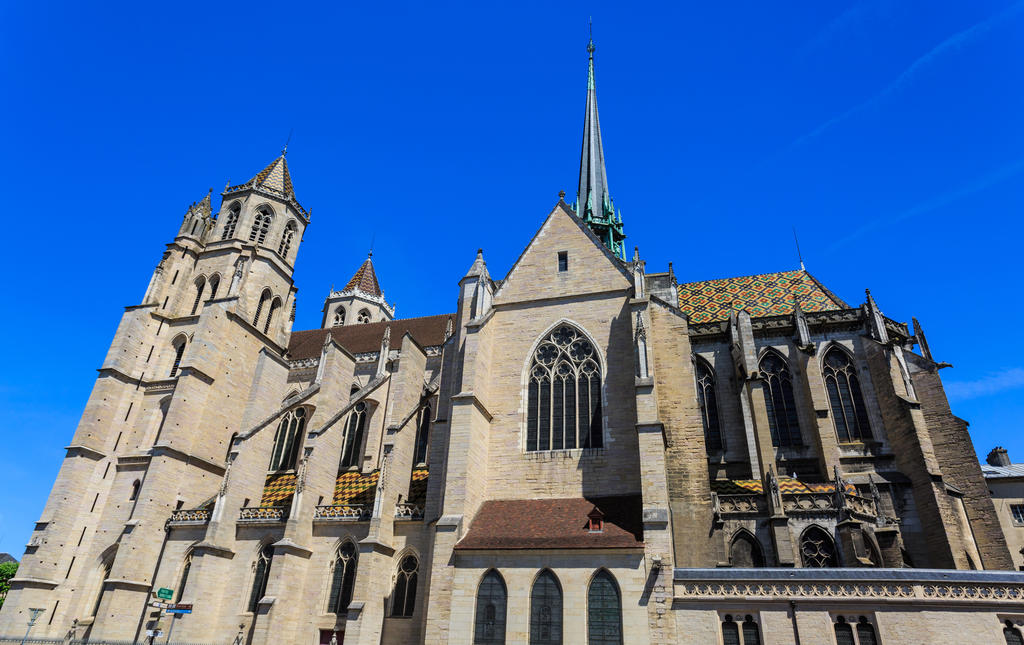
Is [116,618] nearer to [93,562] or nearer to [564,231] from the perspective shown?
[93,562]

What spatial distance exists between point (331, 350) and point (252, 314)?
7377 mm

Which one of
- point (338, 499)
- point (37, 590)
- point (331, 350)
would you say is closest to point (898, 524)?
point (338, 499)

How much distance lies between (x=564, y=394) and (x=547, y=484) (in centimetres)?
288

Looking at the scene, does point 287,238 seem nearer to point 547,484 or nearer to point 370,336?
point 370,336

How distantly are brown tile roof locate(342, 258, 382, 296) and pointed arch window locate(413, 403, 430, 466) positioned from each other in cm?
2637

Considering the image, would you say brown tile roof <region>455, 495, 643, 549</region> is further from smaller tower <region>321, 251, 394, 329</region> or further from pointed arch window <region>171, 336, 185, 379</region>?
smaller tower <region>321, 251, 394, 329</region>

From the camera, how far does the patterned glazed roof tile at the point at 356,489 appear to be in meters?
21.2

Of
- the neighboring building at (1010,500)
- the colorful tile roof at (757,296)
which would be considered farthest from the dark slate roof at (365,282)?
the neighboring building at (1010,500)

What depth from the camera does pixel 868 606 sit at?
12.6 meters

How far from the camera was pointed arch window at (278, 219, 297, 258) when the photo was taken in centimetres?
3399

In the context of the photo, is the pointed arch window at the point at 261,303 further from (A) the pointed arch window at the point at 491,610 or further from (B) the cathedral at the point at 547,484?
(A) the pointed arch window at the point at 491,610

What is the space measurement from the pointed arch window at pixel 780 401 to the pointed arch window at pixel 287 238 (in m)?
26.5

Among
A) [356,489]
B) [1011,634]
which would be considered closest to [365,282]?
[356,489]

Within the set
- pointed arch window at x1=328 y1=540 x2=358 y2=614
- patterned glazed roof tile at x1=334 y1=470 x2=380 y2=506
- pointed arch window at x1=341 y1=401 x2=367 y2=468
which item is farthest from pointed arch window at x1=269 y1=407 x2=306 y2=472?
pointed arch window at x1=328 y1=540 x2=358 y2=614
